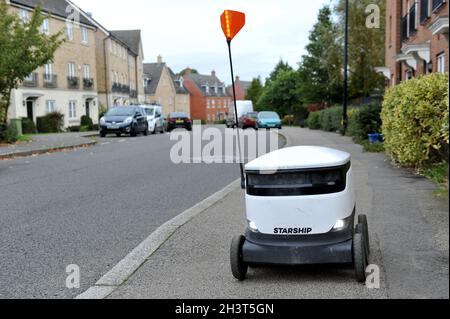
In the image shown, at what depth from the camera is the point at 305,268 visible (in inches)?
183

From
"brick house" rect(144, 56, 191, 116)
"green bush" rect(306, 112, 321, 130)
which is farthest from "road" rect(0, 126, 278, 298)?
"brick house" rect(144, 56, 191, 116)

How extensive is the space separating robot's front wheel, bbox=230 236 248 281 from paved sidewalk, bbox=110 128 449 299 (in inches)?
2.9

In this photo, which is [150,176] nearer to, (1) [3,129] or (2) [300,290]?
(2) [300,290]

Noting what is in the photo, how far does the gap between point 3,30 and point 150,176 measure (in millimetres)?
12416

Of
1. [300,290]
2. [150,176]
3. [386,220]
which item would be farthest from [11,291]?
[150,176]

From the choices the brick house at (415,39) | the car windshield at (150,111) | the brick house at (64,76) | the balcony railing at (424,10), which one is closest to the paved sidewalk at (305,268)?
the brick house at (415,39)

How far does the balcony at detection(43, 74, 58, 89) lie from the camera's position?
41219 mm

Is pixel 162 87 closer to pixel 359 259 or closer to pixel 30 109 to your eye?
pixel 30 109

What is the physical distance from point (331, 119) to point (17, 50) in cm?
1696

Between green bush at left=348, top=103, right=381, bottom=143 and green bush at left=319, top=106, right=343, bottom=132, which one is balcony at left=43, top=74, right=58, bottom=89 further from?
green bush at left=348, top=103, right=381, bottom=143

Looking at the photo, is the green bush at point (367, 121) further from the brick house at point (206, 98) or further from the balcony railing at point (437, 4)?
the brick house at point (206, 98)

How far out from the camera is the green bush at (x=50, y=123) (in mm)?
38188

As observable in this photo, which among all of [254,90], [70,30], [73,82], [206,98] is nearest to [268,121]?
[73,82]

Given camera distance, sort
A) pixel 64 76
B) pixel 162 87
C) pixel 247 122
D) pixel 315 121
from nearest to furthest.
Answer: pixel 315 121 < pixel 247 122 < pixel 64 76 < pixel 162 87
